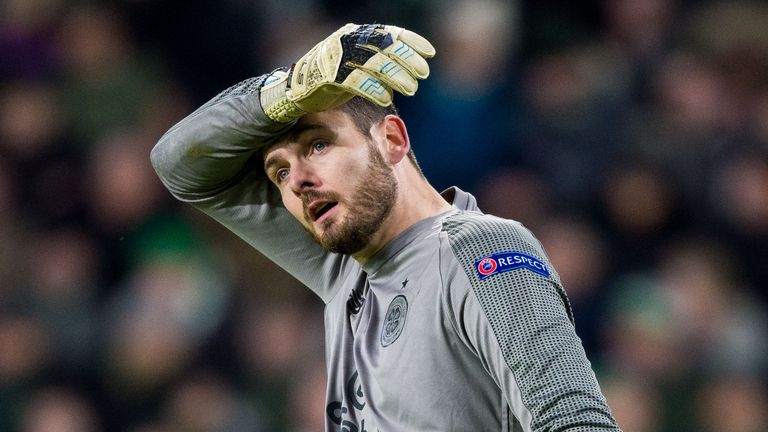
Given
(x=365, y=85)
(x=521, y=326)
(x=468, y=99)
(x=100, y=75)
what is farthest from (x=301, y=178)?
(x=100, y=75)

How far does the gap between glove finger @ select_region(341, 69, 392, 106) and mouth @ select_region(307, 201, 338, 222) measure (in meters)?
0.29

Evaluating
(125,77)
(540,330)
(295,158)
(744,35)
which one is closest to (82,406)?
(125,77)

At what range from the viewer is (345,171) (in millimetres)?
2338

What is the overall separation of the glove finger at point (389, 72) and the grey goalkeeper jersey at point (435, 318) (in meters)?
0.31

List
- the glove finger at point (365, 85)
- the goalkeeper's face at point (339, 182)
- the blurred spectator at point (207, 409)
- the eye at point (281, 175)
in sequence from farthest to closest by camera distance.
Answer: the blurred spectator at point (207, 409) → the eye at point (281, 175) → the goalkeeper's face at point (339, 182) → the glove finger at point (365, 85)

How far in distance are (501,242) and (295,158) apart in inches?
23.1

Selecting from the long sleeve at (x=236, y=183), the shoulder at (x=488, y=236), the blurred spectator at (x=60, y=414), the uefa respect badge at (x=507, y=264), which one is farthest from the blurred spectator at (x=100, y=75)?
the uefa respect badge at (x=507, y=264)

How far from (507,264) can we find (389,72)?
474mm

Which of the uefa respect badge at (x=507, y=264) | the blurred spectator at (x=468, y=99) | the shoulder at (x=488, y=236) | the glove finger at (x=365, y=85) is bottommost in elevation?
the blurred spectator at (x=468, y=99)

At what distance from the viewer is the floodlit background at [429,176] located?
167 inches

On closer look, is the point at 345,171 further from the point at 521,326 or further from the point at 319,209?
the point at 521,326

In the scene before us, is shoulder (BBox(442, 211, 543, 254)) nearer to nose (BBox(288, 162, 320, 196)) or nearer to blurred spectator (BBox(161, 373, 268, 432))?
nose (BBox(288, 162, 320, 196))

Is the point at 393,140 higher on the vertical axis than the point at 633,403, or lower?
higher

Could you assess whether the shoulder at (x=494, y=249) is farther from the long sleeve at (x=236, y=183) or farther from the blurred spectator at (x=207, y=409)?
the blurred spectator at (x=207, y=409)
